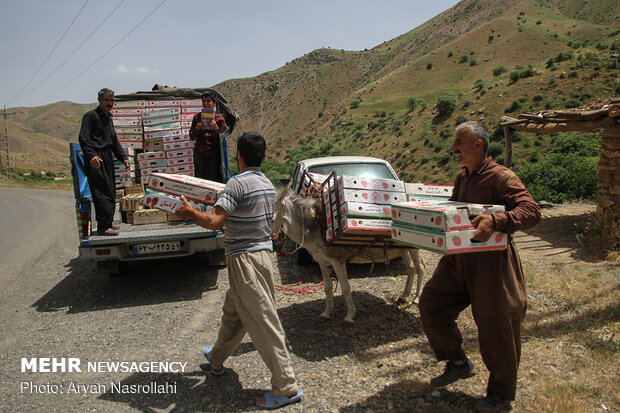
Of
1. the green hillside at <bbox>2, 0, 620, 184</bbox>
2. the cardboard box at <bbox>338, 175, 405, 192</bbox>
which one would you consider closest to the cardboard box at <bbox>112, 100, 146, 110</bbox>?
the cardboard box at <bbox>338, 175, 405, 192</bbox>

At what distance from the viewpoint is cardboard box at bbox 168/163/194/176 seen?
8266mm

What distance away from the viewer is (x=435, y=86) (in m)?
69.7

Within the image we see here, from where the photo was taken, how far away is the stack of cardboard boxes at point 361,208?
170 inches

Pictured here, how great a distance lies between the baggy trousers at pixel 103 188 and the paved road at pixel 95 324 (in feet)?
4.25

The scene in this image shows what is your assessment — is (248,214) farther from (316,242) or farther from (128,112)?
(128,112)

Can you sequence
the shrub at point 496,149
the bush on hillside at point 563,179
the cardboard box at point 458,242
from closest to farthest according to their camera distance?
the cardboard box at point 458,242
the bush on hillside at point 563,179
the shrub at point 496,149

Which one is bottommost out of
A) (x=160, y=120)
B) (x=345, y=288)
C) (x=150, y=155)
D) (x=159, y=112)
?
(x=345, y=288)

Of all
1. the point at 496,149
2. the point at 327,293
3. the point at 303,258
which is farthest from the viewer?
the point at 496,149

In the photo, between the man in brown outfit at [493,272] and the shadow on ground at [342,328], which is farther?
the shadow on ground at [342,328]

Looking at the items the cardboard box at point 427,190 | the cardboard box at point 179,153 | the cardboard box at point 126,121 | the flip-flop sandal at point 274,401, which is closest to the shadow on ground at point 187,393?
the flip-flop sandal at point 274,401

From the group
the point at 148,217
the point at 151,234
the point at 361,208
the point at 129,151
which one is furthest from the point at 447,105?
the point at 361,208

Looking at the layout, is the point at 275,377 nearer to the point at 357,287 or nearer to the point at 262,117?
the point at 357,287

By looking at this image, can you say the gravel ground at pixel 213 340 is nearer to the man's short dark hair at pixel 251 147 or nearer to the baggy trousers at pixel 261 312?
the baggy trousers at pixel 261 312

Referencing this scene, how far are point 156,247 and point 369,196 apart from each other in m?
3.49
